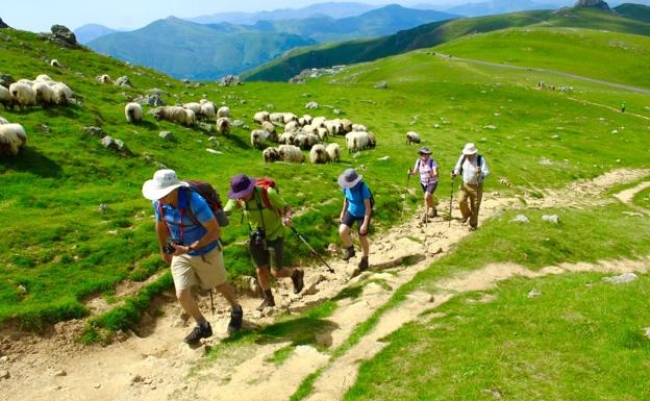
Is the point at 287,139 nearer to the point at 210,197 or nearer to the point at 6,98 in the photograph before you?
the point at 6,98

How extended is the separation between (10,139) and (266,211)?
16.9 m

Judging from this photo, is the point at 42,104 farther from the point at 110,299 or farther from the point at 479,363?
the point at 479,363

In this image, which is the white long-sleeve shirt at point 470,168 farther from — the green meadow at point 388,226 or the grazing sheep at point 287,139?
the grazing sheep at point 287,139

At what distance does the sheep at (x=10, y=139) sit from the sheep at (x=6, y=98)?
7667 mm

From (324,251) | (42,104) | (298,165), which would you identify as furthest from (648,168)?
(42,104)

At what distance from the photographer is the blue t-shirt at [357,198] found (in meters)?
16.7

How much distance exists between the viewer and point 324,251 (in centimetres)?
2088

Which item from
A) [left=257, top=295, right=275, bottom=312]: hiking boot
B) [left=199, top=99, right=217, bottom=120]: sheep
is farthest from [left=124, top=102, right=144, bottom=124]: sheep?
[left=257, top=295, right=275, bottom=312]: hiking boot

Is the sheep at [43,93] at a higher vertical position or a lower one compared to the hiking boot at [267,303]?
higher

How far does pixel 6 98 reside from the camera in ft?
96.1

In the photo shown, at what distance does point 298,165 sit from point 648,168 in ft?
121

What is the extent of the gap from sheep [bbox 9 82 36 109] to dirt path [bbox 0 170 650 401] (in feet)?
74.4

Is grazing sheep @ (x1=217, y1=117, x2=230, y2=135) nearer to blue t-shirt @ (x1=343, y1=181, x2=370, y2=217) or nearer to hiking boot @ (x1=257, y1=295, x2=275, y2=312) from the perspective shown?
blue t-shirt @ (x1=343, y1=181, x2=370, y2=217)

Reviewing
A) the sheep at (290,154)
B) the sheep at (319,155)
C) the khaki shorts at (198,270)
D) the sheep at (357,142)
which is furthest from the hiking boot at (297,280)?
the sheep at (357,142)
